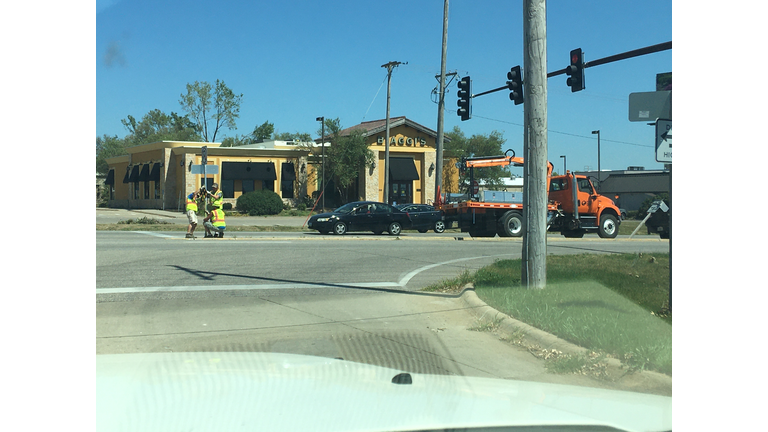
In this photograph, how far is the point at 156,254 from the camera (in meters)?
14.1

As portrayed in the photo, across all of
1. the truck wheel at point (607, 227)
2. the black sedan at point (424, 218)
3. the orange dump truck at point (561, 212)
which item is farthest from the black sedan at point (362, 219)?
the truck wheel at point (607, 227)

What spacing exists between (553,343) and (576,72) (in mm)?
12865

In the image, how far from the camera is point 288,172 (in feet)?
169

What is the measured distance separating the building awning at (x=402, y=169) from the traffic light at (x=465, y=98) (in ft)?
94.4

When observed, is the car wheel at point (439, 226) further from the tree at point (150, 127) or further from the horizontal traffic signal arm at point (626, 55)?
the tree at point (150, 127)

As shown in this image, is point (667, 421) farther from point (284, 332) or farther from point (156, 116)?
point (156, 116)

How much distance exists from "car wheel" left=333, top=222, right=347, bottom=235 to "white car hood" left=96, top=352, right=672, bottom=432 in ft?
72.8

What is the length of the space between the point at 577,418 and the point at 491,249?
1560 cm

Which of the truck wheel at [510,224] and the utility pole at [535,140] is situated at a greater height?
the utility pole at [535,140]

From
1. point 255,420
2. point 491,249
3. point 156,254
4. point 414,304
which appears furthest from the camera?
point 491,249

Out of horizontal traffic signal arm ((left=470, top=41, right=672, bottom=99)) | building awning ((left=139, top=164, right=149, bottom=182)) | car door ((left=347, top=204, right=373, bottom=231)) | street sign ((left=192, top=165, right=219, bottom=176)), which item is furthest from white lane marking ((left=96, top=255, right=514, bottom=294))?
building awning ((left=139, top=164, right=149, bottom=182))

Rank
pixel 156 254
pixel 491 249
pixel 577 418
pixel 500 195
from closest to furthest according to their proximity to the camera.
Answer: pixel 577 418
pixel 156 254
pixel 491 249
pixel 500 195

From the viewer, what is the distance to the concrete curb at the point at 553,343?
5.07 metres
